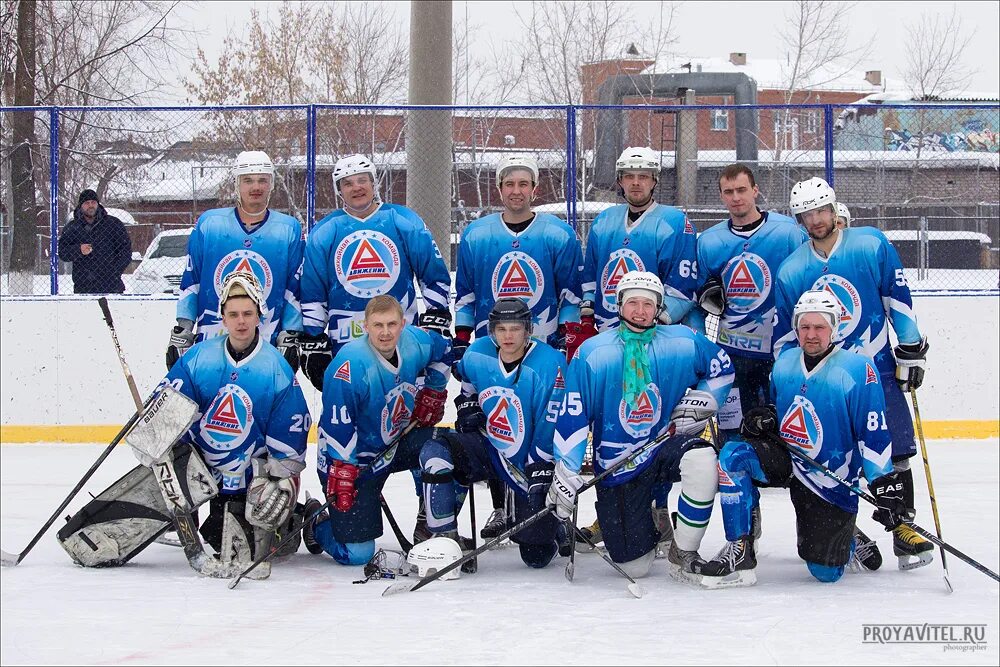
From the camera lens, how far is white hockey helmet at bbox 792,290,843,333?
4438 millimetres

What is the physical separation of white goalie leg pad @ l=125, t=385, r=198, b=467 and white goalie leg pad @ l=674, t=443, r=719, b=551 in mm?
1679

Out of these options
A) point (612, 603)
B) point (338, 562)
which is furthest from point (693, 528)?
point (338, 562)

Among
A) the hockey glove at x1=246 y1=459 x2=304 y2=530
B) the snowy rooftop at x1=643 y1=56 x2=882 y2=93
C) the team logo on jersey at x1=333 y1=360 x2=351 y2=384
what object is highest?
the snowy rooftop at x1=643 y1=56 x2=882 y2=93

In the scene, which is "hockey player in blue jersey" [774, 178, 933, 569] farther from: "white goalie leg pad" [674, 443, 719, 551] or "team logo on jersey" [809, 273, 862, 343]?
"white goalie leg pad" [674, 443, 719, 551]

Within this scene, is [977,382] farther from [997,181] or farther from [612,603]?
[612,603]

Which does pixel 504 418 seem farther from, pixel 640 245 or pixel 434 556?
pixel 640 245

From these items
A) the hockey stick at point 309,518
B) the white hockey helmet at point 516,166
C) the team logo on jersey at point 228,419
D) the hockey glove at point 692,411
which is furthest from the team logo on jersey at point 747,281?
the team logo on jersey at point 228,419

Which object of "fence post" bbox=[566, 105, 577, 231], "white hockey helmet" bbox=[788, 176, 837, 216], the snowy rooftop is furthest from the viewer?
the snowy rooftop

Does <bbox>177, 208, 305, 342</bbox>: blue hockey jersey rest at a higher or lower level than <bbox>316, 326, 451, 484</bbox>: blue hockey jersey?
higher

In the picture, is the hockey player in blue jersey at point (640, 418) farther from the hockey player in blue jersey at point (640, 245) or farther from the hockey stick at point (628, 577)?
the hockey player in blue jersey at point (640, 245)

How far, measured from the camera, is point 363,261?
527 centimetres

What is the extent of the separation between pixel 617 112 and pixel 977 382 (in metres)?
2.62
